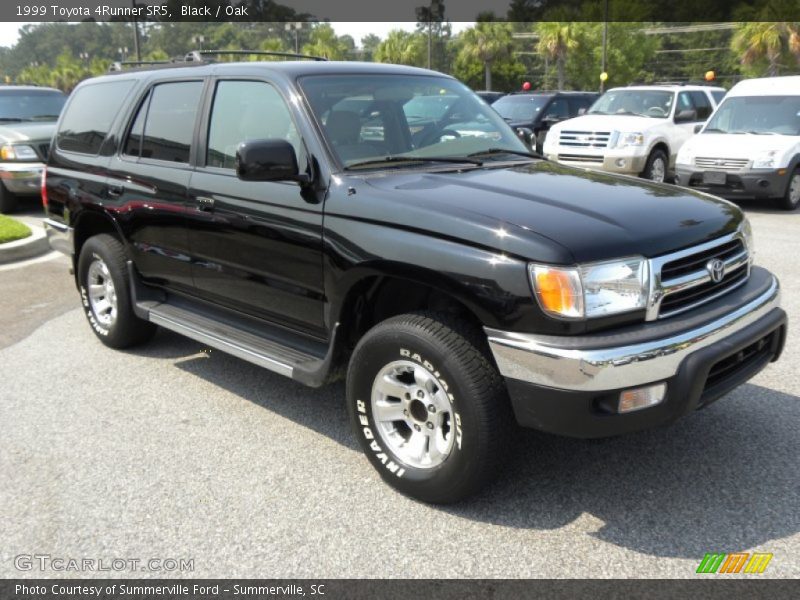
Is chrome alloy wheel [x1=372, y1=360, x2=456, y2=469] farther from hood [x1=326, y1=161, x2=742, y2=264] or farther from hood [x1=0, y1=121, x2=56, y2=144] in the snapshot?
hood [x1=0, y1=121, x2=56, y2=144]

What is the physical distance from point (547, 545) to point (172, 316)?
277 centimetres

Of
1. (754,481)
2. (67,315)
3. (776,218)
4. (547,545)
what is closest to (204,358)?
(67,315)

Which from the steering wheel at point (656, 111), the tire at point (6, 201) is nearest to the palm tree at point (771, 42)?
the steering wheel at point (656, 111)

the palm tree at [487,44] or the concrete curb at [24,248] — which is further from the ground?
the palm tree at [487,44]

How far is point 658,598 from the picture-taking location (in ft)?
9.07

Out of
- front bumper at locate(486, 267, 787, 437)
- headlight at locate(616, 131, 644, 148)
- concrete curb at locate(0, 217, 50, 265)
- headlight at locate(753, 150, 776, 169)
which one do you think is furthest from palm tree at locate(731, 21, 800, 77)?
front bumper at locate(486, 267, 787, 437)

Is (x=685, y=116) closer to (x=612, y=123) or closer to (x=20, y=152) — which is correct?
(x=612, y=123)

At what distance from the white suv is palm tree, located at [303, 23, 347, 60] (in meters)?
59.1

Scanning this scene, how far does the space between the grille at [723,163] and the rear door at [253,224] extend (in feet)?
29.9

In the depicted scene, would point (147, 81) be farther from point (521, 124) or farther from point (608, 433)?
point (521, 124)

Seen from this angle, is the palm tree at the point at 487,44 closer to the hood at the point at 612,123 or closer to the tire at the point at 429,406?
the hood at the point at 612,123

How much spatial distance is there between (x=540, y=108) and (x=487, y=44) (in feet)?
164

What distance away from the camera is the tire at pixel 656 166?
43.2ft

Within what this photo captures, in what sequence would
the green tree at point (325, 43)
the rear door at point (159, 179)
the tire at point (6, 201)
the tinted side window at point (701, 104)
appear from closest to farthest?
1. the rear door at point (159, 179)
2. the tire at point (6, 201)
3. the tinted side window at point (701, 104)
4. the green tree at point (325, 43)
